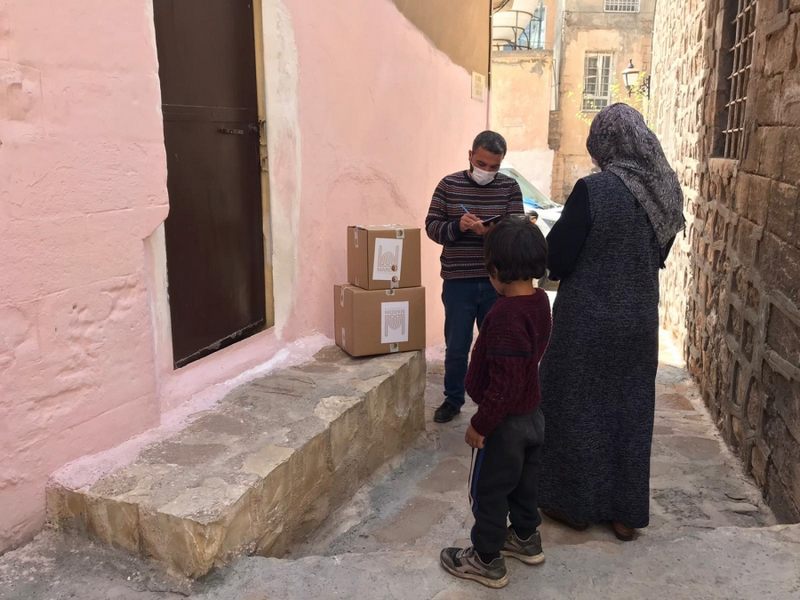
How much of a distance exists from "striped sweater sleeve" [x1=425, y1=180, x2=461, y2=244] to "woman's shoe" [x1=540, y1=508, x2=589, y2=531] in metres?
1.46

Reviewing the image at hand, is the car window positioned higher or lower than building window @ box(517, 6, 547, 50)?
lower

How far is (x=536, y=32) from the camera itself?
20484 millimetres

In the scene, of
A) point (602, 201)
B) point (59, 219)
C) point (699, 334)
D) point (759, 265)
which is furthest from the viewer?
point (699, 334)

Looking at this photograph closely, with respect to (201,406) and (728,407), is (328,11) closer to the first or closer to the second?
(201,406)

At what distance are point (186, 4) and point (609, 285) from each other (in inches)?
79.1

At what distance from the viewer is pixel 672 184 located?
233cm

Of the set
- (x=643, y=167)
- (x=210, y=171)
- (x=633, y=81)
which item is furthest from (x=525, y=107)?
(x=643, y=167)

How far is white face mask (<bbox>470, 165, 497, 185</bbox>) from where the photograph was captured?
354 centimetres

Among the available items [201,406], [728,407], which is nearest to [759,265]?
[728,407]

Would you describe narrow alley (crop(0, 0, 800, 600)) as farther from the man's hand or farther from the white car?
the white car

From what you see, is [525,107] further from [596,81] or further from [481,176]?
[481,176]

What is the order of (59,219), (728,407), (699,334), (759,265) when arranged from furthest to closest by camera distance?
(699,334)
(728,407)
(759,265)
(59,219)

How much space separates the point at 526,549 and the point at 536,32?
20.7 meters

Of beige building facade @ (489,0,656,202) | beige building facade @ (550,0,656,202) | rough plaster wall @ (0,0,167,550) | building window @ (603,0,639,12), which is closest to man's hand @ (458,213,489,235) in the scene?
rough plaster wall @ (0,0,167,550)
